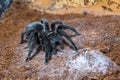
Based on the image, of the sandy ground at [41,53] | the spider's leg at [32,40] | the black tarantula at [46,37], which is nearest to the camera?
the sandy ground at [41,53]

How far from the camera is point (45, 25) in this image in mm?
4875

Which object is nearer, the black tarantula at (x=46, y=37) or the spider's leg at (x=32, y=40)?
the black tarantula at (x=46, y=37)

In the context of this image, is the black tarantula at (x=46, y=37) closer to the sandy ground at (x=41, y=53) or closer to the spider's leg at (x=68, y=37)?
the spider's leg at (x=68, y=37)

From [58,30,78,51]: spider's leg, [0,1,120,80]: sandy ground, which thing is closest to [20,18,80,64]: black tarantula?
[58,30,78,51]: spider's leg

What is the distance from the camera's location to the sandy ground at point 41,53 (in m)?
4.35

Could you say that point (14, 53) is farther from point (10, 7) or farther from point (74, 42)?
point (10, 7)

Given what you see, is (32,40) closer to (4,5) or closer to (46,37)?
(46,37)

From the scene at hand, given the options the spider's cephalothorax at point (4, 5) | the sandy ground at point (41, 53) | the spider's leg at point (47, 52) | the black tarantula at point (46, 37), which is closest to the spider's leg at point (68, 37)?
the black tarantula at point (46, 37)

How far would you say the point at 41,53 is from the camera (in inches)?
186

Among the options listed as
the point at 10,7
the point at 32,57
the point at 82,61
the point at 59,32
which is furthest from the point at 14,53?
the point at 10,7

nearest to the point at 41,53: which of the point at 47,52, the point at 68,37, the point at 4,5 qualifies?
the point at 47,52

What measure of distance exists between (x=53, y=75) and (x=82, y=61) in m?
0.40

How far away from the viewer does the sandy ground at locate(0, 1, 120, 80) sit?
435cm

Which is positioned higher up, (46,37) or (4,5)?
(46,37)
